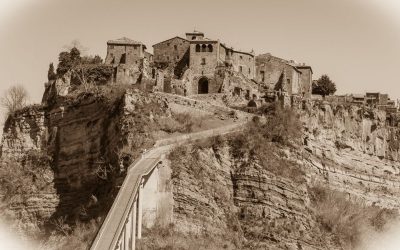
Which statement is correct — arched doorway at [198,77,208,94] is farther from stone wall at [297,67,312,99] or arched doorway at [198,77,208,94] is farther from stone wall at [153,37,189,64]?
stone wall at [297,67,312,99]

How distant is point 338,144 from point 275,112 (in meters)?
5.56

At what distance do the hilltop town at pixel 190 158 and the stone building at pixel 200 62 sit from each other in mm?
94

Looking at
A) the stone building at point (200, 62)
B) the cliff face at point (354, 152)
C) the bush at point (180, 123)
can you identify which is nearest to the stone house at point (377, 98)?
the cliff face at point (354, 152)

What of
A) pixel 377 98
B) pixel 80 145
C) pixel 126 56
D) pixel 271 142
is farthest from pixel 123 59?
pixel 377 98

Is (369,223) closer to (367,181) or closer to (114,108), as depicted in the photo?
(367,181)

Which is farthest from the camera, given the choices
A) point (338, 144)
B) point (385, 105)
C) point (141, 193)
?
point (385, 105)

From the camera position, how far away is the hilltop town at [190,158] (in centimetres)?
4519

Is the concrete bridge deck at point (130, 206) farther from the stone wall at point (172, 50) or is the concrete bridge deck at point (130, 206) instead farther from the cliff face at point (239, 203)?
the stone wall at point (172, 50)

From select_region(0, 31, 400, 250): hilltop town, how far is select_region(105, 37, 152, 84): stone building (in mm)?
93

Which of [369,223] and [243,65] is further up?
[243,65]

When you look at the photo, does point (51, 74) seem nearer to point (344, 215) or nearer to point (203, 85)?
point (203, 85)

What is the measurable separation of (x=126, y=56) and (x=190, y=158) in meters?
16.4

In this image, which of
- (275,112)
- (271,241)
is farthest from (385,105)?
(271,241)

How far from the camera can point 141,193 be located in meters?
42.4
